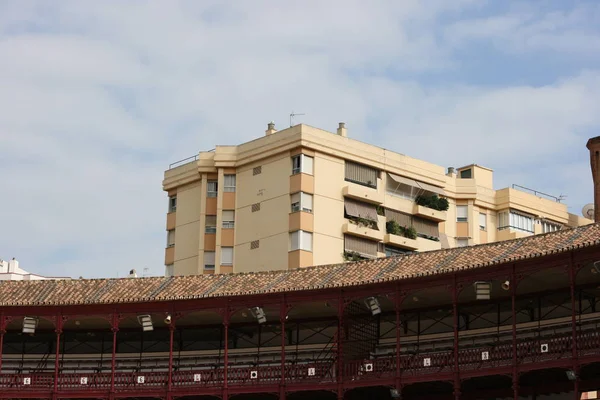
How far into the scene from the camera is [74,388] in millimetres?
58750

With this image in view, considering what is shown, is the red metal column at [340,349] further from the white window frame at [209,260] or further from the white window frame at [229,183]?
the white window frame at [229,183]

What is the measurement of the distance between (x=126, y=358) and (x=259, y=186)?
80.2 feet

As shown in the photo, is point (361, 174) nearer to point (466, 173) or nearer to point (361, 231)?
point (361, 231)

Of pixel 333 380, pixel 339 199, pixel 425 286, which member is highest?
pixel 339 199

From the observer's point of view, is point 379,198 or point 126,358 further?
point 379,198

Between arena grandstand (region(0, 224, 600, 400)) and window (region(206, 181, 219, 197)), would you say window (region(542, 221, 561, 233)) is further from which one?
arena grandstand (region(0, 224, 600, 400))

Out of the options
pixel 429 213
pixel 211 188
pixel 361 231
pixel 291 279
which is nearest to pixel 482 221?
pixel 429 213

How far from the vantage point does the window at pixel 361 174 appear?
279ft

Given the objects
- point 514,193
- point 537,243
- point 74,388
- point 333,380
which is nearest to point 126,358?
point 74,388

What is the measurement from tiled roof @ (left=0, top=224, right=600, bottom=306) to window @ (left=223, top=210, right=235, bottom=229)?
24746 mm

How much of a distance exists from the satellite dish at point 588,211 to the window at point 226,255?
25.7 m

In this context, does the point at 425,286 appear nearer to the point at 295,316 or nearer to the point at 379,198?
the point at 295,316

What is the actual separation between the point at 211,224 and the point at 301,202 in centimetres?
878

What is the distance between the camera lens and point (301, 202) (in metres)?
81.6
